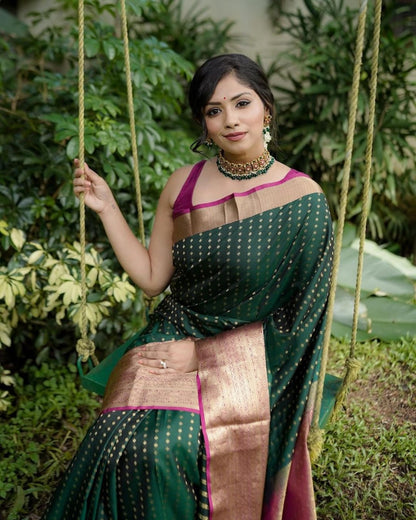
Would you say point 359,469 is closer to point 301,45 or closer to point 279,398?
point 279,398

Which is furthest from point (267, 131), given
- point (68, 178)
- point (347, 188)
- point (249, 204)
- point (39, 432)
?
point (39, 432)

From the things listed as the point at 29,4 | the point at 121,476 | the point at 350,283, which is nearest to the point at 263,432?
the point at 121,476

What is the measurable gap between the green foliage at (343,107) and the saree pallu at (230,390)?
103 inches

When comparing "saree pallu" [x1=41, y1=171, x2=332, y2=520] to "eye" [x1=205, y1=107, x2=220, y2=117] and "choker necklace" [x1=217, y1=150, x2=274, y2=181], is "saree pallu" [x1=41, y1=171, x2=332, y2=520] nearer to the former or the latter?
"choker necklace" [x1=217, y1=150, x2=274, y2=181]

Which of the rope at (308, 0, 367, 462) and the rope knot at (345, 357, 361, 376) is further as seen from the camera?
the rope knot at (345, 357, 361, 376)

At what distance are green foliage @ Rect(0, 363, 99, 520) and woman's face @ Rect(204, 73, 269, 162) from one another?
1.46 m

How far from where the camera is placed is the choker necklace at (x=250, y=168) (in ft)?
5.08

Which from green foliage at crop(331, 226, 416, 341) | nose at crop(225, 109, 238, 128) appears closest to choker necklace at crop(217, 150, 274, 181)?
nose at crop(225, 109, 238, 128)

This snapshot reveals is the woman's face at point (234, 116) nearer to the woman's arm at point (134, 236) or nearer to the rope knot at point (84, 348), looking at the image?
the woman's arm at point (134, 236)

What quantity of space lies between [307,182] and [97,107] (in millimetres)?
1089

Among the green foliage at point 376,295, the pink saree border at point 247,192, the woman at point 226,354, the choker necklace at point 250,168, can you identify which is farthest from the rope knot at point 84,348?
the green foliage at point 376,295

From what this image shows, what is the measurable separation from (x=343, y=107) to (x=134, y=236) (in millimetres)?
2699

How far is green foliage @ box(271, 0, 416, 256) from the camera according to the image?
3885 millimetres

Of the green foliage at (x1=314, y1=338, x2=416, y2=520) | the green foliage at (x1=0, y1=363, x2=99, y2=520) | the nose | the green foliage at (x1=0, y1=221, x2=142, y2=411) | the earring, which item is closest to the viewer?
the nose
